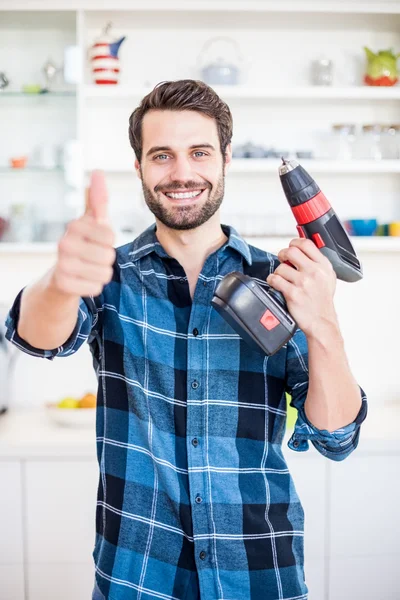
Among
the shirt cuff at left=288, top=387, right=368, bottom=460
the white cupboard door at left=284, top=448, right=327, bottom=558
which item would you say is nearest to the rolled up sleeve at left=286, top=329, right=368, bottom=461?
the shirt cuff at left=288, top=387, right=368, bottom=460

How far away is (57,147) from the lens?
8.63 ft

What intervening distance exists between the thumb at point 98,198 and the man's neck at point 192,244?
0.46m

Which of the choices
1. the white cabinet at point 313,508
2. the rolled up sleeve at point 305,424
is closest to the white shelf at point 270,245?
the white cabinet at point 313,508

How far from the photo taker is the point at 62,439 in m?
2.31

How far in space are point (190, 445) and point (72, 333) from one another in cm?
27

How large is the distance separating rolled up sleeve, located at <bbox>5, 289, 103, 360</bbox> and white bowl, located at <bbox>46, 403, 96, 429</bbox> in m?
1.23

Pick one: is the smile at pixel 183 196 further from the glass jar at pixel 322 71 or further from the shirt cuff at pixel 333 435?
the glass jar at pixel 322 71

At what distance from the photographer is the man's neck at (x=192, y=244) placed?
129 cm

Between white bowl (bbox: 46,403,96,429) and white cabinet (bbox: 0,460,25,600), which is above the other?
white bowl (bbox: 46,403,96,429)

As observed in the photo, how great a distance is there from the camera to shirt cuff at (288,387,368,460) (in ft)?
3.82

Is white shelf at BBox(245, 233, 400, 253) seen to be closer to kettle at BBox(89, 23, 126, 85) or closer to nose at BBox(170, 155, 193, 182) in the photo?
kettle at BBox(89, 23, 126, 85)

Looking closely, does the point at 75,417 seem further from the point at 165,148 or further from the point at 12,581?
the point at 165,148

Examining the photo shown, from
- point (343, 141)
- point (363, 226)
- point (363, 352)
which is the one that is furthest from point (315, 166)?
point (363, 352)

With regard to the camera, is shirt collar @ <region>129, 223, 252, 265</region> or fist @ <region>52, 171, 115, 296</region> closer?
fist @ <region>52, 171, 115, 296</region>
